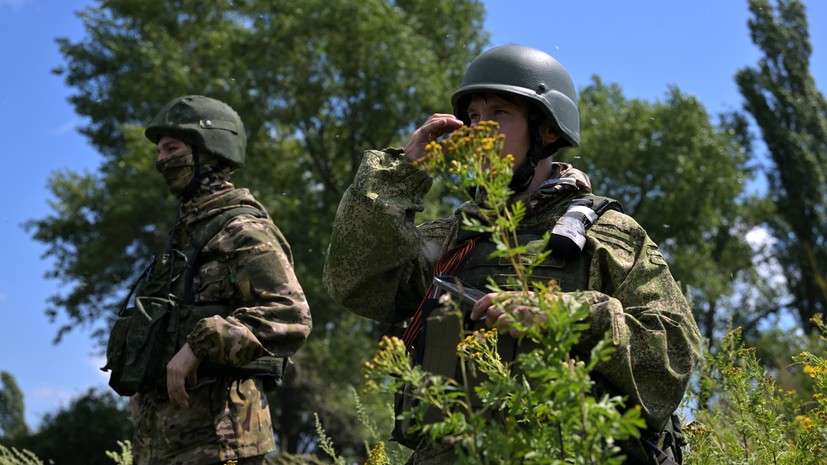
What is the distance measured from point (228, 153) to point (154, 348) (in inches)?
50.0

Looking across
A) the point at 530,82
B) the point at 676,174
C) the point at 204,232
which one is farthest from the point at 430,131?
the point at 676,174

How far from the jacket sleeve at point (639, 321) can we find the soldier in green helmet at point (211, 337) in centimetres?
187

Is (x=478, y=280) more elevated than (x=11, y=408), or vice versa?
(x=11, y=408)

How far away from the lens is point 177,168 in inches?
232

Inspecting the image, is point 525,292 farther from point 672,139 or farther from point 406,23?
point 672,139

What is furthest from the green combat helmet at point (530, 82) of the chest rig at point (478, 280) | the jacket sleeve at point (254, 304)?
the jacket sleeve at point (254, 304)

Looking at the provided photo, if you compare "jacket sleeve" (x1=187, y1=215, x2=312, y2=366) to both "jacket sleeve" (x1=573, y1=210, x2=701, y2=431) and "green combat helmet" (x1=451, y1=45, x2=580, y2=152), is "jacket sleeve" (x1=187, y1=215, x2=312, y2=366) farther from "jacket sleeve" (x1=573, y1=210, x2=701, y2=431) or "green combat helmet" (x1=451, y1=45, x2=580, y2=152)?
"jacket sleeve" (x1=573, y1=210, x2=701, y2=431)

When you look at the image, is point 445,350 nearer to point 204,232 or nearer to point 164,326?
point 164,326

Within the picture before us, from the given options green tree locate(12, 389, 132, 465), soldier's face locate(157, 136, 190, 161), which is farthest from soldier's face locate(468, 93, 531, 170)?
green tree locate(12, 389, 132, 465)

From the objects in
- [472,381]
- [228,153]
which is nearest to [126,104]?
[228,153]

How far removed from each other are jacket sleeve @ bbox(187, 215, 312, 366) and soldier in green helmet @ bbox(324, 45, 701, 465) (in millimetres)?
984

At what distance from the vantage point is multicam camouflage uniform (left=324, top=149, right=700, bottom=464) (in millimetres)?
3357

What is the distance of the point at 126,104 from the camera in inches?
1394

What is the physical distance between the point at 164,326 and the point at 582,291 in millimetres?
2428
